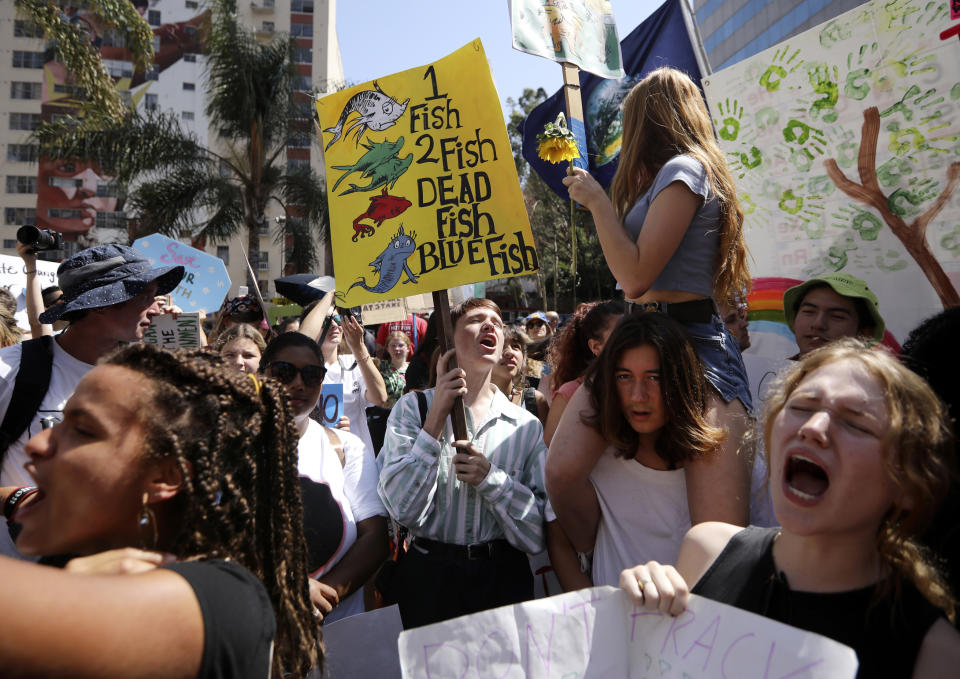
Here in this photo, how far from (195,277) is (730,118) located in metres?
4.61

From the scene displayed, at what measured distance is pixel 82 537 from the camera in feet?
4.25

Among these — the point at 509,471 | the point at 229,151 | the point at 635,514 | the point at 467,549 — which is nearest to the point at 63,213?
the point at 229,151

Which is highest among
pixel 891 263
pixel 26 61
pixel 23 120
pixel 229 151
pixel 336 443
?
pixel 26 61

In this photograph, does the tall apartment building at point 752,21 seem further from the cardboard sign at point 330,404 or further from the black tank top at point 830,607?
the black tank top at point 830,607

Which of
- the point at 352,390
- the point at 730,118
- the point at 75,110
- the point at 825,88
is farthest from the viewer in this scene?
the point at 75,110

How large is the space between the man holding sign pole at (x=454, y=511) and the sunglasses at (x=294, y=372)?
16.0 inches

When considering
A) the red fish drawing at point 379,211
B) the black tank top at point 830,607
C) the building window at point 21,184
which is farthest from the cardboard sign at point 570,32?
the building window at point 21,184

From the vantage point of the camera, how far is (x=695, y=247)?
236 centimetres

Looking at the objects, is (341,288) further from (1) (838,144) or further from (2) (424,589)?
(1) (838,144)

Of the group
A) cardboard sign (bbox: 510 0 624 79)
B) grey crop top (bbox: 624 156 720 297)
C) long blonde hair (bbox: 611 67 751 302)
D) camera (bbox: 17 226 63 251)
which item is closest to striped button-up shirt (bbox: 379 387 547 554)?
grey crop top (bbox: 624 156 720 297)

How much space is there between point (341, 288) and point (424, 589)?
1276 millimetres

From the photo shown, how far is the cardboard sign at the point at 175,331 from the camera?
11.9 feet

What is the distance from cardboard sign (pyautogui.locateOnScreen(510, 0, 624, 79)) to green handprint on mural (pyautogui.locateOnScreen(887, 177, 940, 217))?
55.9 inches

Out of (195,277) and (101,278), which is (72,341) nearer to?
(101,278)
